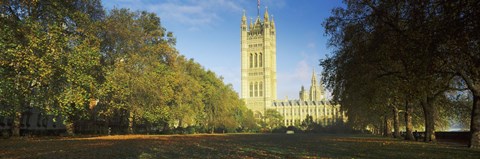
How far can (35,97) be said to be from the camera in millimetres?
29234

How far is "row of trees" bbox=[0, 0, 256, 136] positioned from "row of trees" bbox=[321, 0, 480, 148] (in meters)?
19.9

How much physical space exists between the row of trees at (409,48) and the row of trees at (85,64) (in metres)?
19.9

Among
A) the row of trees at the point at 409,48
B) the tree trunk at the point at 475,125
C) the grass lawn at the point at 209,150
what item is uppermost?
the row of trees at the point at 409,48

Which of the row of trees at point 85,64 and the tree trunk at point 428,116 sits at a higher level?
the row of trees at point 85,64

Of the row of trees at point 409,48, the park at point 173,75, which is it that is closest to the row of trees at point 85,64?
the park at point 173,75

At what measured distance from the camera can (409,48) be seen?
17.2m

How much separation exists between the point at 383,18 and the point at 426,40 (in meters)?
5.40

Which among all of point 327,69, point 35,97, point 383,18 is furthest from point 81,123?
point 383,18

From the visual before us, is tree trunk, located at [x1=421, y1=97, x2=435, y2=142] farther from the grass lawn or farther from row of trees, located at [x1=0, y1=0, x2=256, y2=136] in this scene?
row of trees, located at [x1=0, y1=0, x2=256, y2=136]

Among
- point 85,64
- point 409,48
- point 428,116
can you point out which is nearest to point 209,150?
point 409,48

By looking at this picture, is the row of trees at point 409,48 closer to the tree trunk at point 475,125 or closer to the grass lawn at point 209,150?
the tree trunk at point 475,125

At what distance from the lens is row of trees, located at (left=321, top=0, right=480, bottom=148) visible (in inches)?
565

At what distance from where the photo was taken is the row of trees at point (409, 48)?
47.1 ft

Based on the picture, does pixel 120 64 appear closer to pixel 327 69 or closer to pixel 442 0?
pixel 327 69
